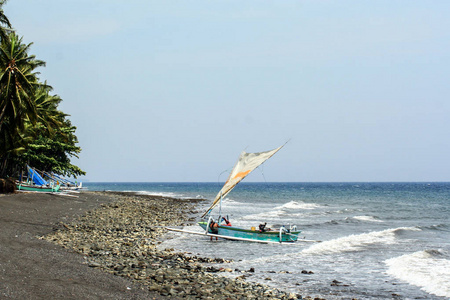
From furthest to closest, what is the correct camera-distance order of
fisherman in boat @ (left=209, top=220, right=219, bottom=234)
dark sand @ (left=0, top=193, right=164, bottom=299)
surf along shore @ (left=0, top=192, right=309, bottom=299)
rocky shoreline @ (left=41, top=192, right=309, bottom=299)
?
fisherman in boat @ (left=209, top=220, right=219, bottom=234), rocky shoreline @ (left=41, top=192, right=309, bottom=299), surf along shore @ (left=0, top=192, right=309, bottom=299), dark sand @ (left=0, top=193, right=164, bottom=299)

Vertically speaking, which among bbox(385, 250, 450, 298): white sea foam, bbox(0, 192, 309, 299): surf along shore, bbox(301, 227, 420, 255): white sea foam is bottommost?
bbox(301, 227, 420, 255): white sea foam

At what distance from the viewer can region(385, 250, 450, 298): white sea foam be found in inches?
578

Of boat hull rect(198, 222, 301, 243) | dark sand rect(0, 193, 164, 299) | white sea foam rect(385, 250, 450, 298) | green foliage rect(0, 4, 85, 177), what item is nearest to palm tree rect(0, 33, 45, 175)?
green foliage rect(0, 4, 85, 177)

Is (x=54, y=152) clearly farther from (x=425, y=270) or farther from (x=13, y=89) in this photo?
(x=425, y=270)

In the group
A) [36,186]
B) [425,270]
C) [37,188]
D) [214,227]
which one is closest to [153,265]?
[214,227]

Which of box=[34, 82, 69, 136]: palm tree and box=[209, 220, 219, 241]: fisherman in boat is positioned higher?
box=[34, 82, 69, 136]: palm tree

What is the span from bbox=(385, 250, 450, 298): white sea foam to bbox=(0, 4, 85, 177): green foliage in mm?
27345

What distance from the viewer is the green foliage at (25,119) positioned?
3322 centimetres

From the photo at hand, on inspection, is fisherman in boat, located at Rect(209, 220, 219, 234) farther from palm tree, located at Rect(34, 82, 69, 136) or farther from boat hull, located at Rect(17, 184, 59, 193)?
palm tree, located at Rect(34, 82, 69, 136)

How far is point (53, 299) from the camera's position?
9.73 metres

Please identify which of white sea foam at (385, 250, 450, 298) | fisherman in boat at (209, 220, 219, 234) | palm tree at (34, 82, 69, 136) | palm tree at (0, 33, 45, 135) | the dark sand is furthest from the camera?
palm tree at (34, 82, 69, 136)

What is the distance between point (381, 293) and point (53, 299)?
399 inches

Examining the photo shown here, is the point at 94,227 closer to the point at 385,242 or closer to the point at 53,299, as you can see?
the point at 53,299

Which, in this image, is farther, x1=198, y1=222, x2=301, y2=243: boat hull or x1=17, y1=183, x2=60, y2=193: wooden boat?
x1=17, y1=183, x2=60, y2=193: wooden boat
